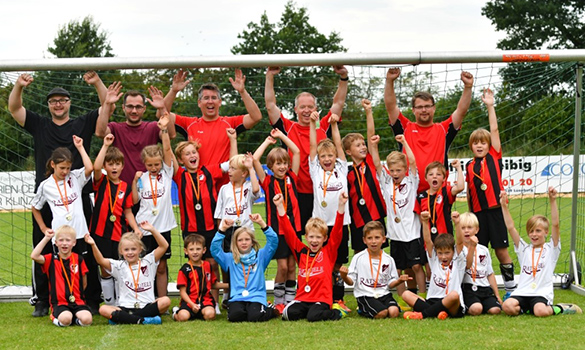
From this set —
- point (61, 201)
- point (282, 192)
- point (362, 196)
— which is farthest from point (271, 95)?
point (61, 201)

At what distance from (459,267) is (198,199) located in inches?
96.4

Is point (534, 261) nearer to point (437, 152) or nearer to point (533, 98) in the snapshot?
point (437, 152)

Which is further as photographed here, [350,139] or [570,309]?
[350,139]

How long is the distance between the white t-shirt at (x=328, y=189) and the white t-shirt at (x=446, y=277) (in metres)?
0.92

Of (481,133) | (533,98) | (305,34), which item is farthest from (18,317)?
(305,34)

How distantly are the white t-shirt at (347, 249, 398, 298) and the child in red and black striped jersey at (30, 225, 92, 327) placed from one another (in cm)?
236

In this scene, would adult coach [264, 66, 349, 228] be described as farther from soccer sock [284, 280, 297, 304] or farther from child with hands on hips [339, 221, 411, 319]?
child with hands on hips [339, 221, 411, 319]

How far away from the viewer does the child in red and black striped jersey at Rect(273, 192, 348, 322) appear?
5926 mm

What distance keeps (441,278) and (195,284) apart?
2.19 m

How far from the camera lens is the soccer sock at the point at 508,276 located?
6496mm

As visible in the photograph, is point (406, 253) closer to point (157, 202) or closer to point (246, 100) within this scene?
point (246, 100)

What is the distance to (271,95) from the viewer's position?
6598mm

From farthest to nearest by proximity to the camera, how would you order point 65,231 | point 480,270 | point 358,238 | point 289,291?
point 358,238
point 289,291
point 480,270
point 65,231

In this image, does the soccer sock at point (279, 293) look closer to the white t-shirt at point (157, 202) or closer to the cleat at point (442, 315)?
the white t-shirt at point (157, 202)
